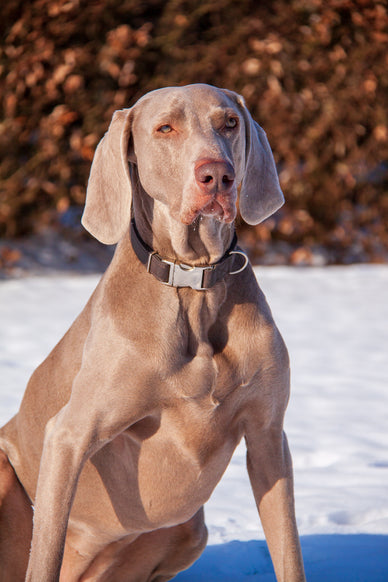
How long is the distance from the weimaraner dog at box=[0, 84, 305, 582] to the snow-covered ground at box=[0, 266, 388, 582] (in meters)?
0.35

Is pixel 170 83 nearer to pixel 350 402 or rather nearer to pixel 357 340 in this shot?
pixel 357 340

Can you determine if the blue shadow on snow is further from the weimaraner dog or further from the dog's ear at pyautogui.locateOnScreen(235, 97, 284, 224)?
A: the dog's ear at pyautogui.locateOnScreen(235, 97, 284, 224)

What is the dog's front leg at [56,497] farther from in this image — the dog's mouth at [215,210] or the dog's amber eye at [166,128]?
the dog's amber eye at [166,128]

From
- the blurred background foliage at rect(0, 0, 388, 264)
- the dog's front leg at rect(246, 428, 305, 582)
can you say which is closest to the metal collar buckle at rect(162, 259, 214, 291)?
the dog's front leg at rect(246, 428, 305, 582)

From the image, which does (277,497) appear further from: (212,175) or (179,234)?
(212,175)

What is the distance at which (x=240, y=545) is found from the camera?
2201 mm

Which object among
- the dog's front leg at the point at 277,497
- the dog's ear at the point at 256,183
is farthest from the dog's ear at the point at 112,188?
the dog's front leg at the point at 277,497

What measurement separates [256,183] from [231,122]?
0.17 metres

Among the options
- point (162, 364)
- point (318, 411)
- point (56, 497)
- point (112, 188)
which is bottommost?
point (318, 411)

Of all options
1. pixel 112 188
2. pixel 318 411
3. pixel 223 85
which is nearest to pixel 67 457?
pixel 112 188

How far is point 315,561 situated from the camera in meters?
2.10

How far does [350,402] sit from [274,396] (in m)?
1.70

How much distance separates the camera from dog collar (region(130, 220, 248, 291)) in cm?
175

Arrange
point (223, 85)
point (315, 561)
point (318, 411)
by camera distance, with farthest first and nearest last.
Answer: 1. point (223, 85)
2. point (318, 411)
3. point (315, 561)
